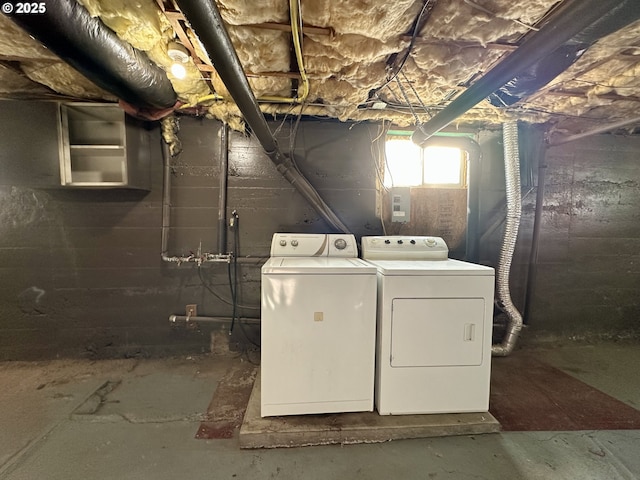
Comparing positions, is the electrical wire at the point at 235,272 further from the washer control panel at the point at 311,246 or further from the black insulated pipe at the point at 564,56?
the black insulated pipe at the point at 564,56

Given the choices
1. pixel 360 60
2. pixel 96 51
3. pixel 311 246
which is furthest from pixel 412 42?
pixel 96 51

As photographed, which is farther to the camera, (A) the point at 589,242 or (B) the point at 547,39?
(A) the point at 589,242

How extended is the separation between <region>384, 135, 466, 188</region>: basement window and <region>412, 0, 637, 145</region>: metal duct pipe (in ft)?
3.30

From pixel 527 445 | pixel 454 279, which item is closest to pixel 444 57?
pixel 454 279

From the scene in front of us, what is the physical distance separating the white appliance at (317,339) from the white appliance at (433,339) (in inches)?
3.8

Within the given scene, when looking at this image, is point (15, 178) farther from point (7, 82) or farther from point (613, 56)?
point (613, 56)

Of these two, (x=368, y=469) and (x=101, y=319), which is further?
(x=101, y=319)

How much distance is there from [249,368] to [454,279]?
69.4 inches

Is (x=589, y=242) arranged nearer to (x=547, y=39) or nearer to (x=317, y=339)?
(x=547, y=39)

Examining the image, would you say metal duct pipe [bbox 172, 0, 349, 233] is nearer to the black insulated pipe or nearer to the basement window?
the basement window

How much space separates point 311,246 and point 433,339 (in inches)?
43.2

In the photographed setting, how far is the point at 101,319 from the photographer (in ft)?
8.12

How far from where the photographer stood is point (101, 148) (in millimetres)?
2164

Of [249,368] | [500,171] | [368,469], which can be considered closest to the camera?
[368,469]
